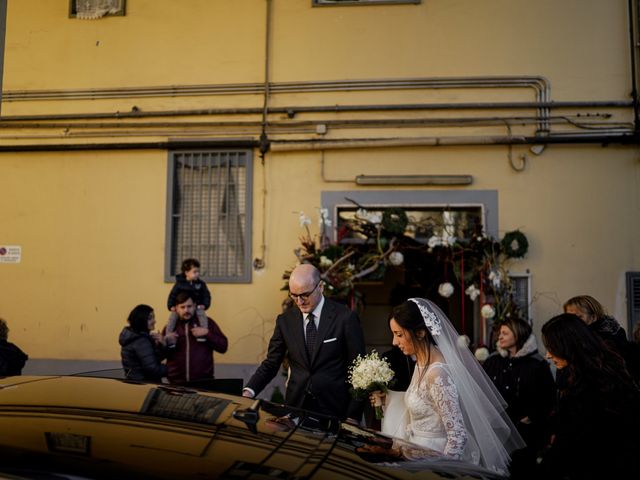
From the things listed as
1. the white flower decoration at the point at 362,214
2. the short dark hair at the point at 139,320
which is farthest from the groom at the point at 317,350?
the white flower decoration at the point at 362,214

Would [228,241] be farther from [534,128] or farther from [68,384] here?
[68,384]

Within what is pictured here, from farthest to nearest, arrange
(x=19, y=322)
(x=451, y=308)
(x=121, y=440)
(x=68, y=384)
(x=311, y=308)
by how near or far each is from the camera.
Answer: (x=451, y=308) < (x=19, y=322) < (x=311, y=308) < (x=68, y=384) < (x=121, y=440)

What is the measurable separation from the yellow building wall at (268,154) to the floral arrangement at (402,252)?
38 centimetres

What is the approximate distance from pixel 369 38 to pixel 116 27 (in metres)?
3.28

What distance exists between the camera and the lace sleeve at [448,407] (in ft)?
12.3

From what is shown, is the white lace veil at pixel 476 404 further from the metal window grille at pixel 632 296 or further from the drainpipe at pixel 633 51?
the drainpipe at pixel 633 51

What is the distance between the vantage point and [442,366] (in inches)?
158

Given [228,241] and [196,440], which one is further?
[228,241]

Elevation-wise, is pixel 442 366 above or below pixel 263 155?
below

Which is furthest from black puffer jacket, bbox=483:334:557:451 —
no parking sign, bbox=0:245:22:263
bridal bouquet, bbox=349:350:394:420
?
no parking sign, bbox=0:245:22:263

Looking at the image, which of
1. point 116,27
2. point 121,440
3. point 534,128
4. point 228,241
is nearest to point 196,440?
point 121,440

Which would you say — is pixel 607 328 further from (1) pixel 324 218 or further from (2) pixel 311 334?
(1) pixel 324 218

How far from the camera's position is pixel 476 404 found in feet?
13.4

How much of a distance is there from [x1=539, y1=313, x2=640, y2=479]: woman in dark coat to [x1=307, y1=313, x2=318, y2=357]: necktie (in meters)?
1.95
